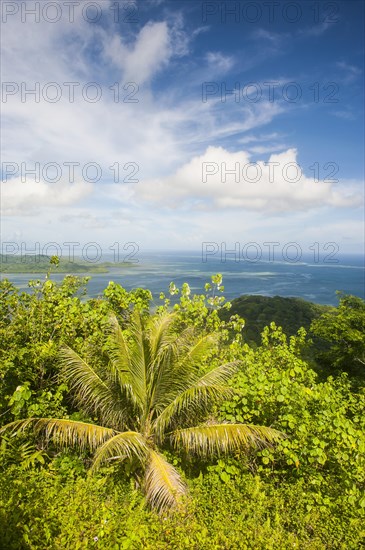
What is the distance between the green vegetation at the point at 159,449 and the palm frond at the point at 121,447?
3 cm

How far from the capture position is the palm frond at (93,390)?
6660mm

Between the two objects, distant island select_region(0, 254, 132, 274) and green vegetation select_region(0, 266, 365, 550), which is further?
distant island select_region(0, 254, 132, 274)

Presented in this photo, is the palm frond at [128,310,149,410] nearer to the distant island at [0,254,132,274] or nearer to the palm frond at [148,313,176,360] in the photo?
the palm frond at [148,313,176,360]

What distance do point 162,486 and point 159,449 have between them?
1.62 metres

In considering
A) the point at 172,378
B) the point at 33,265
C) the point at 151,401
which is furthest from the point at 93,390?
the point at 33,265

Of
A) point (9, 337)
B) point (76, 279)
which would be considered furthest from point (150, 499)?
point (76, 279)

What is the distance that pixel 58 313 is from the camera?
8352 mm

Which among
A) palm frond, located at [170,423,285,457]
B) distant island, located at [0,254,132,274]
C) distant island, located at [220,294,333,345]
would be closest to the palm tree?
palm frond, located at [170,423,285,457]

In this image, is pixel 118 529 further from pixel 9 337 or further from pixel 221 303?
pixel 221 303

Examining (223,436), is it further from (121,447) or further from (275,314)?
(275,314)

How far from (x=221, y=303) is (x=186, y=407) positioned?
18.8 ft

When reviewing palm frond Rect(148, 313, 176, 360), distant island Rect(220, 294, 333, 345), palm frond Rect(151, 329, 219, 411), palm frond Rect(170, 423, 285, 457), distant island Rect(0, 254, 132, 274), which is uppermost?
distant island Rect(0, 254, 132, 274)

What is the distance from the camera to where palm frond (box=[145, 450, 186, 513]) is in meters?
5.20

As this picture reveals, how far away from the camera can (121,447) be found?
570cm
